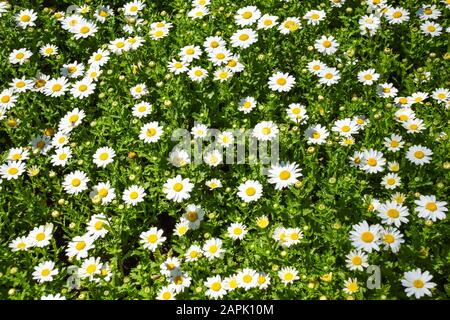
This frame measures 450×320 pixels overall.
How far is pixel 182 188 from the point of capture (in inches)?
155

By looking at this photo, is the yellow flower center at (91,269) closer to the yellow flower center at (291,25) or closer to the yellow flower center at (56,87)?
the yellow flower center at (56,87)

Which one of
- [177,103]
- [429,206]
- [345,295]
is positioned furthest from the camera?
[177,103]

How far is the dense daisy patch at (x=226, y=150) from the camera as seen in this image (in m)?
3.54

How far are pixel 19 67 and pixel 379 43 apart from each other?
3.83 metres

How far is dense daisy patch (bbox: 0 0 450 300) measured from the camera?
139 inches

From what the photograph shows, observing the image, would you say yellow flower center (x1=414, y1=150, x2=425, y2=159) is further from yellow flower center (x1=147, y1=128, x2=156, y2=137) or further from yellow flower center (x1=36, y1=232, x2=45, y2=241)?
yellow flower center (x1=36, y1=232, x2=45, y2=241)

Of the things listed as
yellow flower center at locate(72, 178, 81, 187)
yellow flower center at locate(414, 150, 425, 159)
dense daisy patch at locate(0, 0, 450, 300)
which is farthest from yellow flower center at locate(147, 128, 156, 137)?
yellow flower center at locate(414, 150, 425, 159)

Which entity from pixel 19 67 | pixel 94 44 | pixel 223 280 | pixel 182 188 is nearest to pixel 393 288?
pixel 223 280

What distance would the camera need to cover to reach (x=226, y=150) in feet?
13.9

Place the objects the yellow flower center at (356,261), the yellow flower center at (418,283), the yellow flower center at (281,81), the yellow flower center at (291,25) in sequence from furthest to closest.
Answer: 1. the yellow flower center at (291,25)
2. the yellow flower center at (281,81)
3. the yellow flower center at (356,261)
4. the yellow flower center at (418,283)

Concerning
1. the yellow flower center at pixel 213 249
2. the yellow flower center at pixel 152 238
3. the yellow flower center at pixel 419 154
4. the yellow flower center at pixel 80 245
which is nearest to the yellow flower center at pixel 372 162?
the yellow flower center at pixel 419 154

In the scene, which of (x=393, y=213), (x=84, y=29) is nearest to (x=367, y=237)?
(x=393, y=213)

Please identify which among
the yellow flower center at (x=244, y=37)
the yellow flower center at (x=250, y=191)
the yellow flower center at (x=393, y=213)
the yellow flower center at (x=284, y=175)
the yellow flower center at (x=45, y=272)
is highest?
the yellow flower center at (x=244, y=37)
